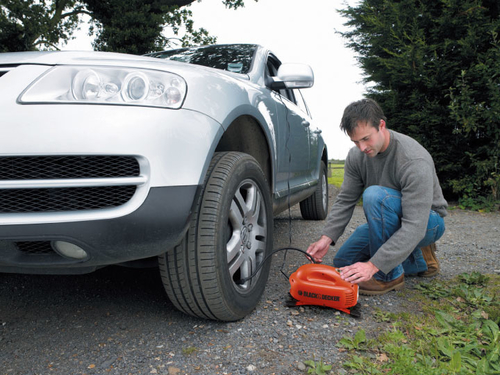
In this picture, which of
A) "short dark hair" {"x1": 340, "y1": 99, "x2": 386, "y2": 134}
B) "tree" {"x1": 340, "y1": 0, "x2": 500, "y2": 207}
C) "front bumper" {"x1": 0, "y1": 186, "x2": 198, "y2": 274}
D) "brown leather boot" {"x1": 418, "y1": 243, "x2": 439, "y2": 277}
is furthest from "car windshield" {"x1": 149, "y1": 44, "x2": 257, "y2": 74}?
"tree" {"x1": 340, "y1": 0, "x2": 500, "y2": 207}

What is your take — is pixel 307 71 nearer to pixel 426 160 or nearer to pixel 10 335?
pixel 426 160

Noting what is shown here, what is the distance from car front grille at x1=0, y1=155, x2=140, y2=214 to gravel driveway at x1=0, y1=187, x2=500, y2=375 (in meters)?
0.65

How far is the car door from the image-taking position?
2.73m

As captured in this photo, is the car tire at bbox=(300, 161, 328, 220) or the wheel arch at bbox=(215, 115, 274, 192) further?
the car tire at bbox=(300, 161, 328, 220)

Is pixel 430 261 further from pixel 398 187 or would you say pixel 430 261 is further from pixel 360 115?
pixel 360 115

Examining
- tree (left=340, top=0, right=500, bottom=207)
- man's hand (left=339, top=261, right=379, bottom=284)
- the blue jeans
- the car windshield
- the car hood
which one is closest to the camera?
the car hood

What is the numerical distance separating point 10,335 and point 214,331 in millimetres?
903

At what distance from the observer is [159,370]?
1.54m

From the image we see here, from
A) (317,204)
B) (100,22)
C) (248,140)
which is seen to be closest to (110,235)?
(248,140)

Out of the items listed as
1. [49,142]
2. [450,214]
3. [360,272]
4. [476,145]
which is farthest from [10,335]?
[476,145]

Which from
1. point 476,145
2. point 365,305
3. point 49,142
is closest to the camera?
point 49,142

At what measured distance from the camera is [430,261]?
8.66ft

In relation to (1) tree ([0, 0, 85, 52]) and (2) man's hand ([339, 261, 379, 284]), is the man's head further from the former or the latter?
(1) tree ([0, 0, 85, 52])

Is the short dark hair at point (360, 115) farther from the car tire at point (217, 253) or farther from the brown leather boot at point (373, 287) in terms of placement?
the brown leather boot at point (373, 287)
